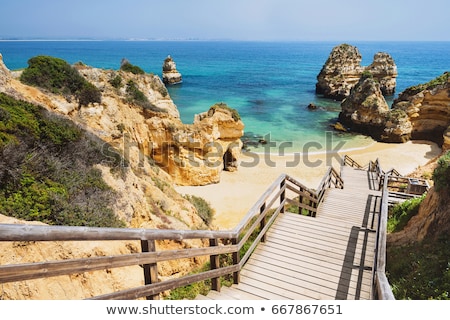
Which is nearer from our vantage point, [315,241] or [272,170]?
[315,241]

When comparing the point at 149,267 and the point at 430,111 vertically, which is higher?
the point at 149,267

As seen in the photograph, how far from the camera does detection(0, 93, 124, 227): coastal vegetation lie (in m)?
5.45

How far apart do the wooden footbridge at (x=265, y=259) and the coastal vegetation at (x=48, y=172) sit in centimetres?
195

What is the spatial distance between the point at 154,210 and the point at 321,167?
1857 centimetres

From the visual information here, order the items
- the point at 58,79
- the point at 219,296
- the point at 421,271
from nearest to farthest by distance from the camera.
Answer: the point at 219,296
the point at 421,271
the point at 58,79

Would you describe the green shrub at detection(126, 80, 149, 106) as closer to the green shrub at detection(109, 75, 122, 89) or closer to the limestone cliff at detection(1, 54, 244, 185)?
the limestone cliff at detection(1, 54, 244, 185)

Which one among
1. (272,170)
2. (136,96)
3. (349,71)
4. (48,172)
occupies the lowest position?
(272,170)

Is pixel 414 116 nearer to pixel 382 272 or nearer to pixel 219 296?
pixel 382 272

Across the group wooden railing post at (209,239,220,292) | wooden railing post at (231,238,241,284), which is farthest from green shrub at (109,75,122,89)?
wooden railing post at (209,239,220,292)

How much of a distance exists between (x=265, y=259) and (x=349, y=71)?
195ft

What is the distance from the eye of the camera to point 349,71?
5756 centimetres

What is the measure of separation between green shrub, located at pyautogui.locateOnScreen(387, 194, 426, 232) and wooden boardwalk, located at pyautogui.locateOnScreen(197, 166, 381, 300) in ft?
8.45

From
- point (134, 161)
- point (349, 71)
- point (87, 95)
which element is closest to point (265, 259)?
point (134, 161)
